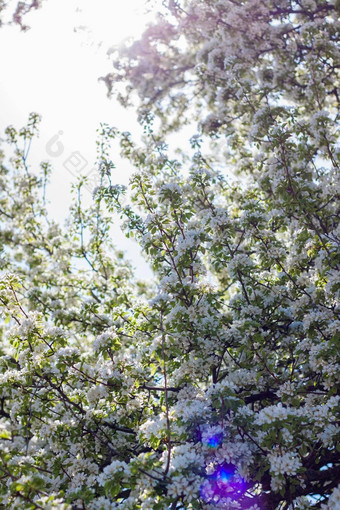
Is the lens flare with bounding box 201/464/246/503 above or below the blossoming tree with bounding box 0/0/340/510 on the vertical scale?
below

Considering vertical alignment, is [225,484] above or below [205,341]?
below

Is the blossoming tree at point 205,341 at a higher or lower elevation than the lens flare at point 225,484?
higher

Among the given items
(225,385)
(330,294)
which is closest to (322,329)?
(330,294)

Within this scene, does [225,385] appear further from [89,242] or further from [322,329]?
[89,242]

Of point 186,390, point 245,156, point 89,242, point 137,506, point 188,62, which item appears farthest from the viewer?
point 188,62

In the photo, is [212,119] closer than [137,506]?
No

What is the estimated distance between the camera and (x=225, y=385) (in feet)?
11.1

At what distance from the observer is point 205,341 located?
4605 millimetres

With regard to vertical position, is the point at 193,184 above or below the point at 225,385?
above

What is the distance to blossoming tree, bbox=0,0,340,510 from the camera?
3193 mm

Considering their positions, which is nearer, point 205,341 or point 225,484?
point 225,484

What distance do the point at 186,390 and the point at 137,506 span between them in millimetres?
1363

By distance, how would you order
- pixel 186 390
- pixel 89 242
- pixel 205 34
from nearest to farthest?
1. pixel 186 390
2. pixel 89 242
3. pixel 205 34

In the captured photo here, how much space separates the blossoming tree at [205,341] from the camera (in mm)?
3193
